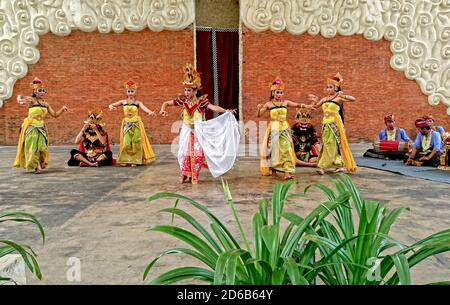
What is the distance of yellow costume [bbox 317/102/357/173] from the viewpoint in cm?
536

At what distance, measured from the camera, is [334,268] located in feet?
4.15

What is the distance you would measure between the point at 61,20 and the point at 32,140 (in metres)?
4.29

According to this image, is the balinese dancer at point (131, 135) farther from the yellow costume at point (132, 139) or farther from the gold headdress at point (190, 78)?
the gold headdress at point (190, 78)

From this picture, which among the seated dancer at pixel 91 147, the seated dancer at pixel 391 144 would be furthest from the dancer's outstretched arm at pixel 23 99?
the seated dancer at pixel 391 144

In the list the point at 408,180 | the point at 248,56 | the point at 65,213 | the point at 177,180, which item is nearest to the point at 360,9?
the point at 248,56

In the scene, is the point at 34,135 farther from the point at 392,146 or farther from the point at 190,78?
the point at 392,146

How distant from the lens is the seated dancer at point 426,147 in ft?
19.4


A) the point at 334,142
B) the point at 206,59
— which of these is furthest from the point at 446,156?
the point at 206,59

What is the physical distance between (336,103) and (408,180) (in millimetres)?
1297

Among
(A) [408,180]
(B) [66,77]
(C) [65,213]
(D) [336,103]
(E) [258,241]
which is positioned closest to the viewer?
(E) [258,241]

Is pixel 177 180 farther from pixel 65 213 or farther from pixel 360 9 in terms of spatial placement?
pixel 360 9

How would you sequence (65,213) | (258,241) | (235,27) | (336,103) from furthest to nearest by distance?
1. (235,27)
2. (336,103)
3. (65,213)
4. (258,241)

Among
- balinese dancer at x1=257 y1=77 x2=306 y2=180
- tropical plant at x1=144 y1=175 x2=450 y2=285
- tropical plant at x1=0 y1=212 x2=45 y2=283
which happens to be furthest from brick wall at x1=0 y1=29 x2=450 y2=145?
tropical plant at x1=144 y1=175 x2=450 y2=285

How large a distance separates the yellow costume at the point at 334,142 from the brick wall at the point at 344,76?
4.00m
